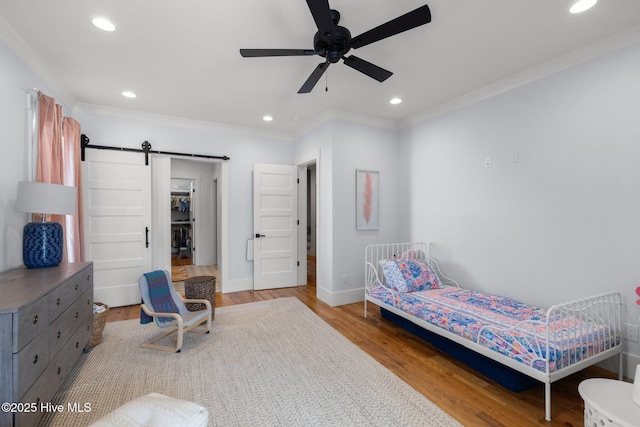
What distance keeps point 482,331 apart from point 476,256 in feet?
4.55

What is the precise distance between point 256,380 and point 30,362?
1378 mm

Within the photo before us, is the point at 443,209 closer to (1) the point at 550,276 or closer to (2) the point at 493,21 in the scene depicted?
(1) the point at 550,276

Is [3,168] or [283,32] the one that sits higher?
[283,32]

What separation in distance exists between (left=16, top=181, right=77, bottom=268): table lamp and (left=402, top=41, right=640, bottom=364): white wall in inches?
158

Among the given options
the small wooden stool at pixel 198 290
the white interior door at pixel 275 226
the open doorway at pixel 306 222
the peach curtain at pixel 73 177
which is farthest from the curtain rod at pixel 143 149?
the small wooden stool at pixel 198 290

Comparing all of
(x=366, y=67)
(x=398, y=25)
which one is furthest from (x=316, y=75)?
(x=398, y=25)

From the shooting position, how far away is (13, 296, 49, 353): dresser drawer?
4.58 feet

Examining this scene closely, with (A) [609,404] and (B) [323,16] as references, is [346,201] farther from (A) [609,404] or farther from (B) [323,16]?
(A) [609,404]

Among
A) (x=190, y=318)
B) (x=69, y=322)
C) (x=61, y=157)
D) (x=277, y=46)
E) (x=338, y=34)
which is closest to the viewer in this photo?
(x=338, y=34)

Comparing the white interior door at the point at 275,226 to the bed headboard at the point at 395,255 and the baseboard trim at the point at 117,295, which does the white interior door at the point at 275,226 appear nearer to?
the bed headboard at the point at 395,255

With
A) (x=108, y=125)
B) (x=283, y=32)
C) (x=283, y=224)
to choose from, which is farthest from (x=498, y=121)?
(x=108, y=125)

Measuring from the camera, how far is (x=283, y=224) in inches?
197

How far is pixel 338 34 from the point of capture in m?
1.94

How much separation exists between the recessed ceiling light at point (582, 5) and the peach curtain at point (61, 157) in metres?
4.33
